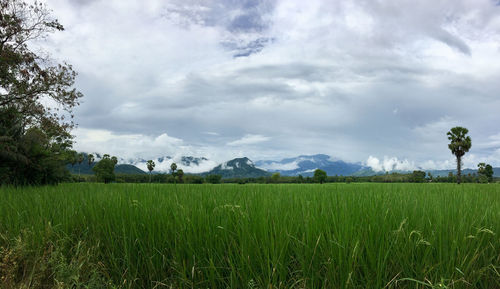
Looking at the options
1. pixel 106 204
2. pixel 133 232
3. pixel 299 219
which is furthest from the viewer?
pixel 106 204

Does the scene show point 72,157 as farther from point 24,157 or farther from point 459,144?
point 459,144

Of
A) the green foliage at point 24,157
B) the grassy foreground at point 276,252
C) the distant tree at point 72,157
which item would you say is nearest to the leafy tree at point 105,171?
the distant tree at point 72,157

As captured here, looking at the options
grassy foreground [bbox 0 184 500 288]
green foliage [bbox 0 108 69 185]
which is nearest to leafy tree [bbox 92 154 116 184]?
green foliage [bbox 0 108 69 185]

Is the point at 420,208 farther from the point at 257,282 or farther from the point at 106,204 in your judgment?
the point at 106,204

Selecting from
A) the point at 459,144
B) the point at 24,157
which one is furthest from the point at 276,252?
the point at 459,144

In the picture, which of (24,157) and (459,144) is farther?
(459,144)

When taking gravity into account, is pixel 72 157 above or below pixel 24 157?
above

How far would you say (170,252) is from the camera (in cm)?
350

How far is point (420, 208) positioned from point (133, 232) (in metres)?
4.18

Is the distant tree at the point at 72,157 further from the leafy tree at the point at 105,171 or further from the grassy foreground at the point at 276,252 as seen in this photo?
the grassy foreground at the point at 276,252

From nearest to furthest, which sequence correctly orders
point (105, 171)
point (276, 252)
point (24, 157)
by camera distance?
point (276, 252)
point (24, 157)
point (105, 171)

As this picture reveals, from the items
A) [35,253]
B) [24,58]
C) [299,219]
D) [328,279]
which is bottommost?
[35,253]

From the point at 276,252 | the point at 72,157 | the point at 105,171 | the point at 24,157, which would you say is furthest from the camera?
the point at 105,171

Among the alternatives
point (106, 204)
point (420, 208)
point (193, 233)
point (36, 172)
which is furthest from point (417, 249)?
point (36, 172)
